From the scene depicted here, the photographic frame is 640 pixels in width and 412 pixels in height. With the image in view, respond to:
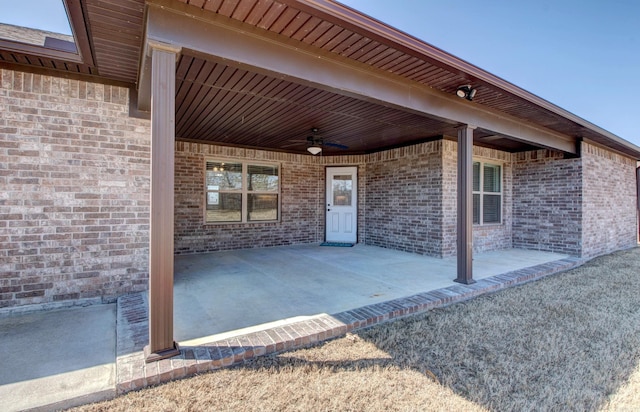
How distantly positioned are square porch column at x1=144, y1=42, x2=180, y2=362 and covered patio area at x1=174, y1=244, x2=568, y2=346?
316mm

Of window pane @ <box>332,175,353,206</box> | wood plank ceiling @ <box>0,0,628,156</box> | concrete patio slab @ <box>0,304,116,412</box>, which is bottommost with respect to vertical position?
concrete patio slab @ <box>0,304,116,412</box>

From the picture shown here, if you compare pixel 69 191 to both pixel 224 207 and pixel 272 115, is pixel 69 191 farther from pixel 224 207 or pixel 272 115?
pixel 224 207

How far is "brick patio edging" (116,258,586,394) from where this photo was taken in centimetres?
211

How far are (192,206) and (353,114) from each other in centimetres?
414

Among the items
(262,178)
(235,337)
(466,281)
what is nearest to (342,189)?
(262,178)

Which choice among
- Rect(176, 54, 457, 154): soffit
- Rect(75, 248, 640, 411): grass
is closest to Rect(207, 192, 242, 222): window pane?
Rect(176, 54, 457, 154): soffit

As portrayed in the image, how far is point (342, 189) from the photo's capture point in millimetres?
8469

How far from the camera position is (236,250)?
712 centimetres

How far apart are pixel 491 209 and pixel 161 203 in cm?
750

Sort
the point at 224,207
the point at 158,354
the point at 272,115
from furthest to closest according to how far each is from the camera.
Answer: the point at 224,207 → the point at 272,115 → the point at 158,354

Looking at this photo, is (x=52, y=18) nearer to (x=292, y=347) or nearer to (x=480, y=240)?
(x=292, y=347)

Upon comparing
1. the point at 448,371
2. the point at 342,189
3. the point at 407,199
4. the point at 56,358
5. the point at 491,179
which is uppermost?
the point at 491,179

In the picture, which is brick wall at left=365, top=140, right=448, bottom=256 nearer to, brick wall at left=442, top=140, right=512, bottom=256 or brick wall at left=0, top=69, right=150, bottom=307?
brick wall at left=442, top=140, right=512, bottom=256

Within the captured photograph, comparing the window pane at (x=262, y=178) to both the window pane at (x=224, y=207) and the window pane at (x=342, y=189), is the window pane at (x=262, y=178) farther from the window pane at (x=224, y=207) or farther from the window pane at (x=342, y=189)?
the window pane at (x=342, y=189)
